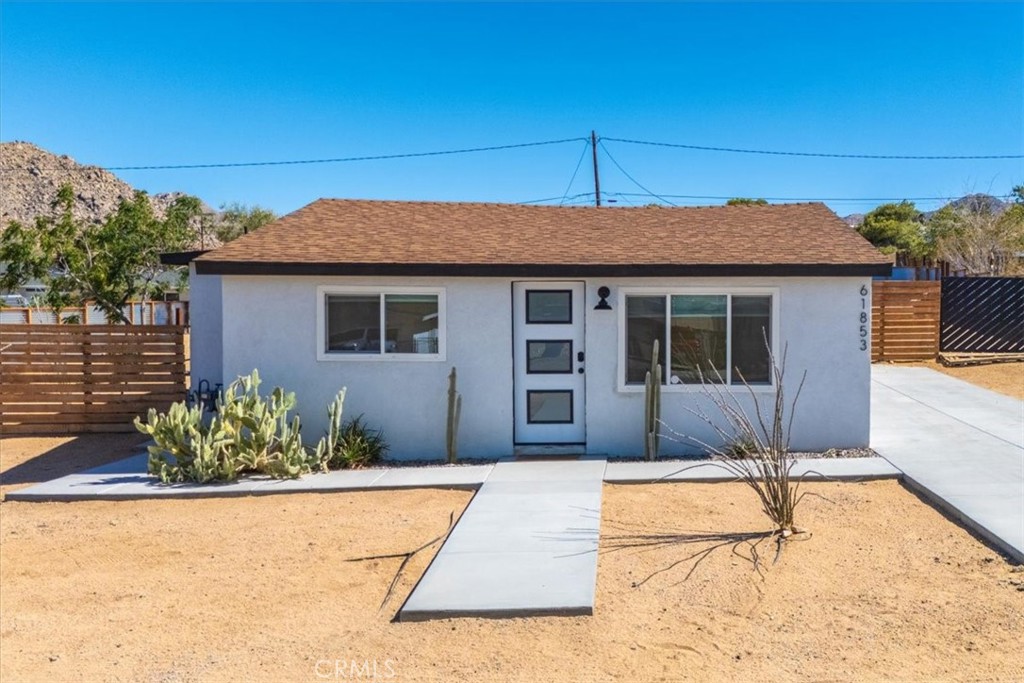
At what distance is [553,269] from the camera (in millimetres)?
9570

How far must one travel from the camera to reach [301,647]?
4.64 meters

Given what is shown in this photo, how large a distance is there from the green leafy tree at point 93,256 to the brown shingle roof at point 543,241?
9.60 metres

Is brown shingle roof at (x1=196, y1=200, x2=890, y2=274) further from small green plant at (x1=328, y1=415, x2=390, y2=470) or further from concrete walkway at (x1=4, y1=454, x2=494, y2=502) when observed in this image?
concrete walkway at (x1=4, y1=454, x2=494, y2=502)

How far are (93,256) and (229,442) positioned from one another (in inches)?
539

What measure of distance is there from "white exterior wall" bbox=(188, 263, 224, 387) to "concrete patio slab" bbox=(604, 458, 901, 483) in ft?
19.9

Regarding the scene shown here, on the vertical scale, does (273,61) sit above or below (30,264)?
above

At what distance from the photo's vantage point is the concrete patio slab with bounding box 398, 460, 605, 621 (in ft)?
16.5

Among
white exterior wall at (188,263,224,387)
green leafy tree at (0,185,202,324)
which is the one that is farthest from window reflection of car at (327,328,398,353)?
green leafy tree at (0,185,202,324)

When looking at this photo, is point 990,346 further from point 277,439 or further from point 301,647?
point 301,647

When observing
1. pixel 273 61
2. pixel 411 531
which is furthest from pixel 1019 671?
pixel 273 61

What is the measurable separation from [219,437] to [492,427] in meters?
3.36

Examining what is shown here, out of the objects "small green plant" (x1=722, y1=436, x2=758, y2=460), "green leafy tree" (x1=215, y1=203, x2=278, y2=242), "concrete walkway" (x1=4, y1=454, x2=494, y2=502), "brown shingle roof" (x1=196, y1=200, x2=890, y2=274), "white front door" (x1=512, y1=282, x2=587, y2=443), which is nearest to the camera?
"concrete walkway" (x1=4, y1=454, x2=494, y2=502)

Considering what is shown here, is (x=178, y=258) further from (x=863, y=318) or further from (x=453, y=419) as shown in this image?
(x=863, y=318)

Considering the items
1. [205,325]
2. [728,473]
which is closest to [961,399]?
[728,473]
